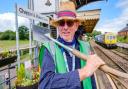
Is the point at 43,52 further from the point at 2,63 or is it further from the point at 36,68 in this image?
the point at 2,63

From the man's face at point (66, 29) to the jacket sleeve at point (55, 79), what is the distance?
0.28m

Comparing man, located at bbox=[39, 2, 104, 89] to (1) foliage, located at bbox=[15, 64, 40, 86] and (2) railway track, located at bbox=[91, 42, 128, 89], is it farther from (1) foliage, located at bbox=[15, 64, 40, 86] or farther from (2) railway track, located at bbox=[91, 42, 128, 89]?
(1) foliage, located at bbox=[15, 64, 40, 86]

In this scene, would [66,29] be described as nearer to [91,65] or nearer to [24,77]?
[91,65]

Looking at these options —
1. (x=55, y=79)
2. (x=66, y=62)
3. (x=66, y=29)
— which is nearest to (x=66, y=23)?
(x=66, y=29)

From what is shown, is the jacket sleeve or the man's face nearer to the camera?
the jacket sleeve

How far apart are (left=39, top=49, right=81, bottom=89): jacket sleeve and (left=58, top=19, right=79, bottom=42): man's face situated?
0.91 ft

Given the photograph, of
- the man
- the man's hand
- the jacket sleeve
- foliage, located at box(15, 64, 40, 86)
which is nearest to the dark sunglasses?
the man

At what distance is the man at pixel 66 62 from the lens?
5.08ft

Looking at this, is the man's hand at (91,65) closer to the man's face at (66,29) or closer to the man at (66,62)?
the man at (66,62)

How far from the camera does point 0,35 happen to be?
92812mm

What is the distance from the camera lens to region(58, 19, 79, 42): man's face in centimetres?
190

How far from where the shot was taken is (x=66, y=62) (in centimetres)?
180

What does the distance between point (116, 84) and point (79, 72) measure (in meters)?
9.21

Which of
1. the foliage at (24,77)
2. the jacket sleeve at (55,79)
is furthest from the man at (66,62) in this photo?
the foliage at (24,77)
